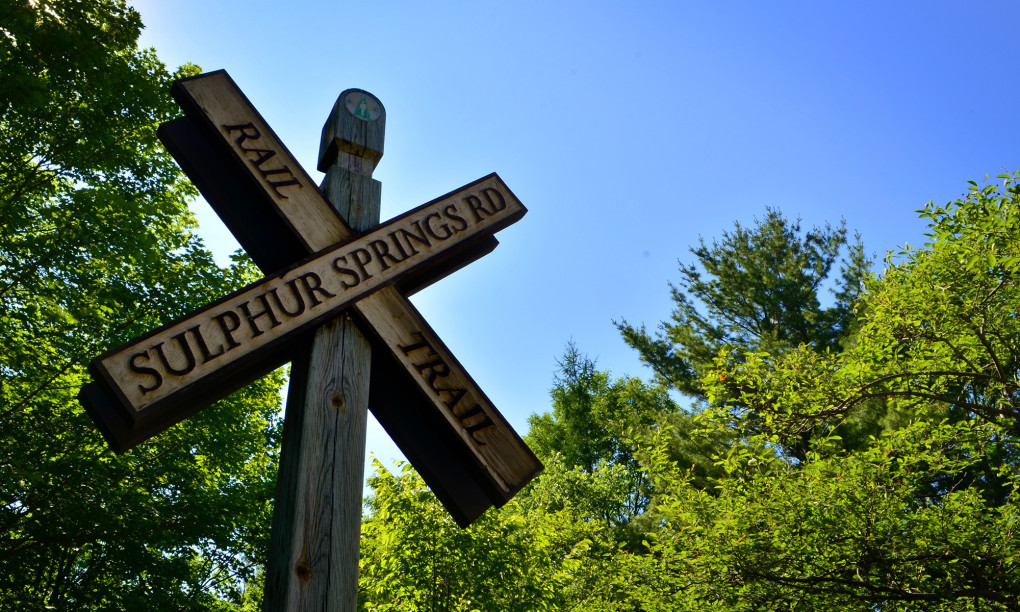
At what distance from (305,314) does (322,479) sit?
450 mm

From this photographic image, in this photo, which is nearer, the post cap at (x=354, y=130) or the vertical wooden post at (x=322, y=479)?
the vertical wooden post at (x=322, y=479)

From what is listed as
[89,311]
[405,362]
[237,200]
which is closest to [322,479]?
[405,362]

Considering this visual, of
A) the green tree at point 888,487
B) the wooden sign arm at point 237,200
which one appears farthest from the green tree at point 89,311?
the wooden sign arm at point 237,200

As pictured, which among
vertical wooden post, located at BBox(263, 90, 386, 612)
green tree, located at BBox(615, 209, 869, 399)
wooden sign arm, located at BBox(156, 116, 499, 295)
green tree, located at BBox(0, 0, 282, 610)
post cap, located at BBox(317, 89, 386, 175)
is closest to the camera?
vertical wooden post, located at BBox(263, 90, 386, 612)

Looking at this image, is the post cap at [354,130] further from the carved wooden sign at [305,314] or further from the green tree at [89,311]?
the green tree at [89,311]

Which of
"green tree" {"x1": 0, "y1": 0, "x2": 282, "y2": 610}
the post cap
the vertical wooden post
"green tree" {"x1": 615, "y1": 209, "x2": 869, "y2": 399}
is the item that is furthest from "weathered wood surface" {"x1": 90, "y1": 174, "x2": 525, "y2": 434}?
"green tree" {"x1": 615, "y1": 209, "x2": 869, "y2": 399}

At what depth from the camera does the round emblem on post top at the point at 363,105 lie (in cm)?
235

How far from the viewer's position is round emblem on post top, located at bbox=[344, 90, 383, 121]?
2354 millimetres

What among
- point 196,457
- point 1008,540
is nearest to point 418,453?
point 1008,540

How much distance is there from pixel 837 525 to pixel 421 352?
734 centimetres

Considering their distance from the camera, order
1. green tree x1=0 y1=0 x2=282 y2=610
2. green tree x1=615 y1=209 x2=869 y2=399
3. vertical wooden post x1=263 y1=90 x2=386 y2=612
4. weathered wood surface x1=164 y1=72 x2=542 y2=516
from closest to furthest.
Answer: vertical wooden post x1=263 y1=90 x2=386 y2=612 → weathered wood surface x1=164 y1=72 x2=542 y2=516 → green tree x1=0 y1=0 x2=282 y2=610 → green tree x1=615 y1=209 x2=869 y2=399

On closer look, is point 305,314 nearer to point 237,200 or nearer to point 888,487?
point 237,200

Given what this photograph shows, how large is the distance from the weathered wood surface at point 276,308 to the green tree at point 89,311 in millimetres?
6650

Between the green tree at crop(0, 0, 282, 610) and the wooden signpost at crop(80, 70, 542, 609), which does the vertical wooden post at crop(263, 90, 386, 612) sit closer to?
the wooden signpost at crop(80, 70, 542, 609)
